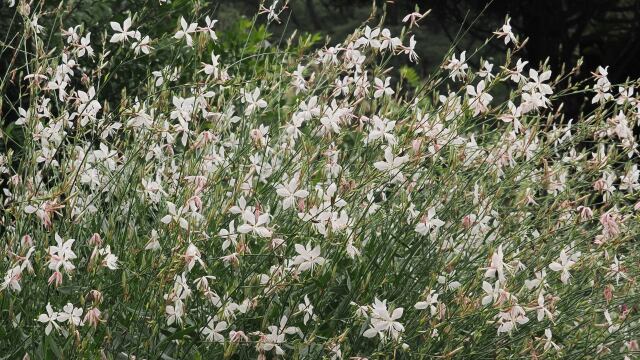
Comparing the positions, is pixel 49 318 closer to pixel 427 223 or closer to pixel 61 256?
pixel 61 256

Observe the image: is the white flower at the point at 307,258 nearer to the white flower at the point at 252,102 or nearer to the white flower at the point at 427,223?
the white flower at the point at 427,223

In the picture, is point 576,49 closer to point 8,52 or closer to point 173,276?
point 8,52

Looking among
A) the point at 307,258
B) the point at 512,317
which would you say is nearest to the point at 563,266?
the point at 512,317

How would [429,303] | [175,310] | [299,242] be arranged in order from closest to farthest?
[175,310]
[429,303]
[299,242]

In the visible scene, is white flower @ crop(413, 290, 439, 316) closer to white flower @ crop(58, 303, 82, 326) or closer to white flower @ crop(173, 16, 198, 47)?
white flower @ crop(58, 303, 82, 326)

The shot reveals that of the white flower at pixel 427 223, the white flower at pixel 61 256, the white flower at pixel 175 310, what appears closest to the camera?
the white flower at pixel 61 256

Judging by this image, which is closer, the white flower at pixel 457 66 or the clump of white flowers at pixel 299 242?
the clump of white flowers at pixel 299 242

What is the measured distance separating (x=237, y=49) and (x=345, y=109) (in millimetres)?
2680

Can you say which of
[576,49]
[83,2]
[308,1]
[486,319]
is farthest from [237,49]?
[308,1]

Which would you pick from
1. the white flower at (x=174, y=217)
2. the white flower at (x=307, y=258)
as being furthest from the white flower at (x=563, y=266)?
the white flower at (x=174, y=217)

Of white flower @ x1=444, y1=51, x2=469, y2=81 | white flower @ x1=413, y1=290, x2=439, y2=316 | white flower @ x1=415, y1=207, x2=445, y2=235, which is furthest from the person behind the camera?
white flower @ x1=444, y1=51, x2=469, y2=81

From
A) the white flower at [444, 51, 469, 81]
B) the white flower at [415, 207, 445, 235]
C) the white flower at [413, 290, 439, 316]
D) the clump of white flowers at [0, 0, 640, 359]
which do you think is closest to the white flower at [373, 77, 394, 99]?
the clump of white flowers at [0, 0, 640, 359]

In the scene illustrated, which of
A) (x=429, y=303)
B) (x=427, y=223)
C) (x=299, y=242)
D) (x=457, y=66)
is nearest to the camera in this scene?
(x=429, y=303)

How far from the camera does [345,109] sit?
117 inches
